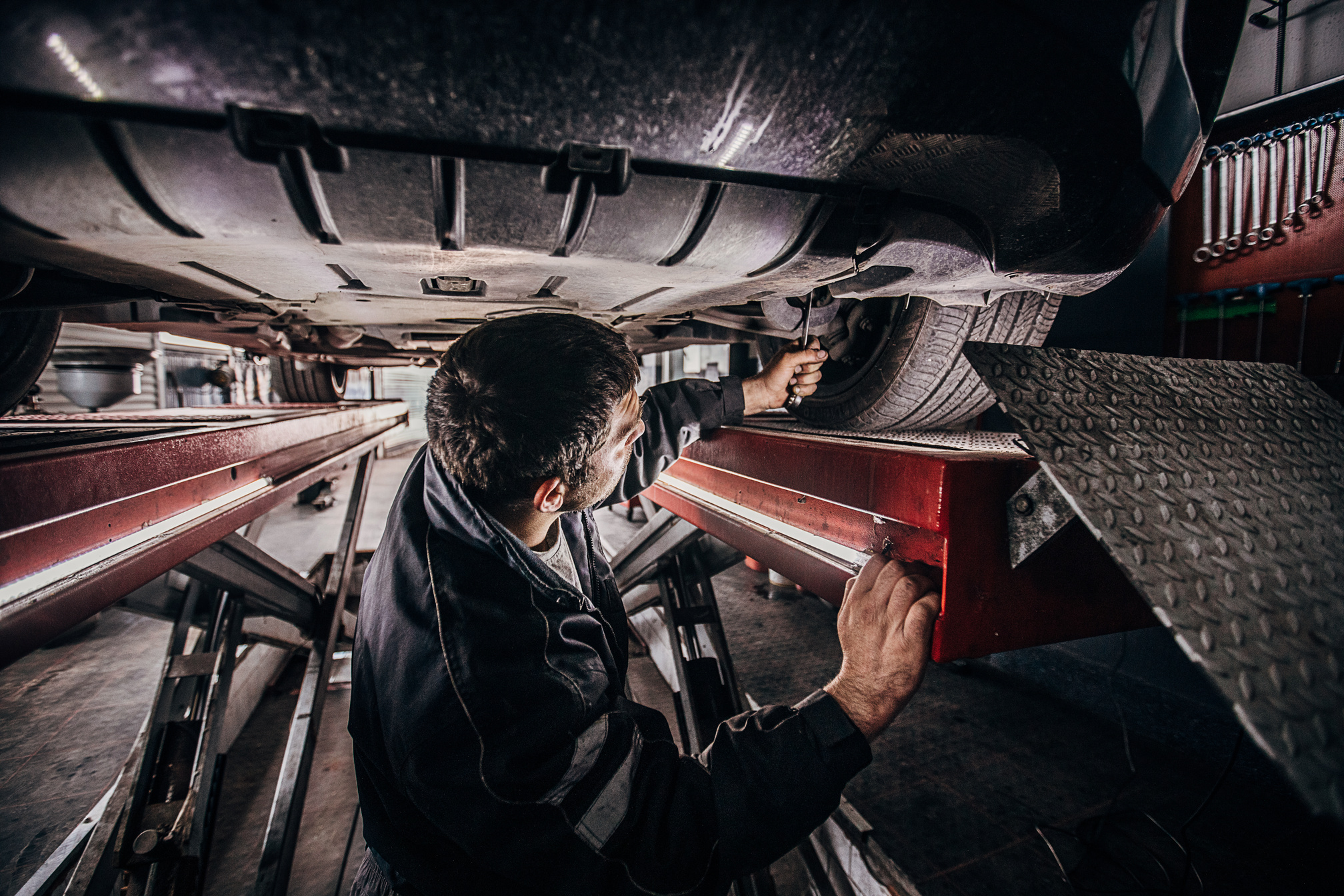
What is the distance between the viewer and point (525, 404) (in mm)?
848

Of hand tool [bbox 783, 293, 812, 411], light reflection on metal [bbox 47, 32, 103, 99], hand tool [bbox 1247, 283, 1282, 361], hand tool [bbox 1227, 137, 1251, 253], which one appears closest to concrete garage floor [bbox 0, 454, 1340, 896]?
hand tool [bbox 1247, 283, 1282, 361]

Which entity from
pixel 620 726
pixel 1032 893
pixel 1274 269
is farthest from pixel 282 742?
pixel 1274 269

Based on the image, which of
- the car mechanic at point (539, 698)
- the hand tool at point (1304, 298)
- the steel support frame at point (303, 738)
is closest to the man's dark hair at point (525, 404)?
the car mechanic at point (539, 698)

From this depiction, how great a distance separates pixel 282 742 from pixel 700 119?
9.95 ft

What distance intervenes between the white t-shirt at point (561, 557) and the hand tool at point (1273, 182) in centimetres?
226

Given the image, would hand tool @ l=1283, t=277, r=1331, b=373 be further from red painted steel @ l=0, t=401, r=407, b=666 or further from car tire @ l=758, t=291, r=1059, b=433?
red painted steel @ l=0, t=401, r=407, b=666

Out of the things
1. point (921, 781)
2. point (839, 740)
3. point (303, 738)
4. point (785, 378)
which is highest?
point (785, 378)

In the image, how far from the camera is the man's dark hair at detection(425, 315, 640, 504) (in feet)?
2.79

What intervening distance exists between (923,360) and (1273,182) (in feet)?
4.86

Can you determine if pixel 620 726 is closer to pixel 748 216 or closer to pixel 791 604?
pixel 748 216

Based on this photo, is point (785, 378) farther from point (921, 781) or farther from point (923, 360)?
point (921, 781)

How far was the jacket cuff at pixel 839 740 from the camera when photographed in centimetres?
75

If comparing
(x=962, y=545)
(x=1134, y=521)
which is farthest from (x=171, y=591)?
(x=1134, y=521)

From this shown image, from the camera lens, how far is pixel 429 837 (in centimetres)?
85
